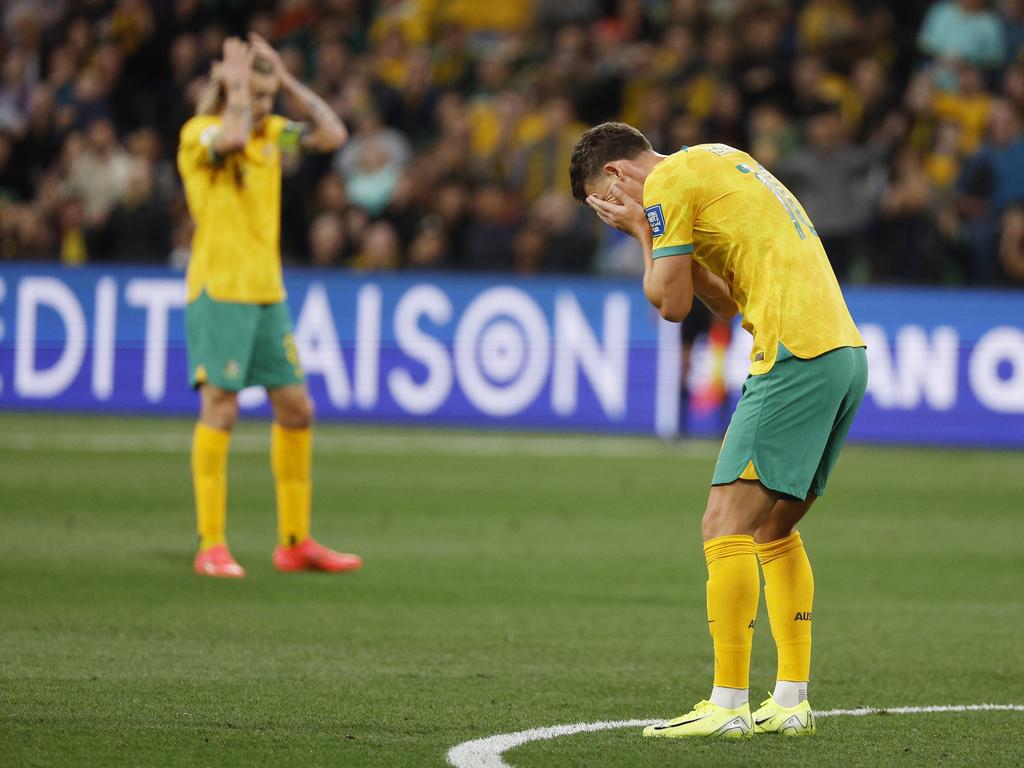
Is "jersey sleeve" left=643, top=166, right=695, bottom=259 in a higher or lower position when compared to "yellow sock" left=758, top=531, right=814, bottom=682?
higher

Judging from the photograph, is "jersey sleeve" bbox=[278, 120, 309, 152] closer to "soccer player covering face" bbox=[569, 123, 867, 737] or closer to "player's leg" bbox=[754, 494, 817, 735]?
"soccer player covering face" bbox=[569, 123, 867, 737]

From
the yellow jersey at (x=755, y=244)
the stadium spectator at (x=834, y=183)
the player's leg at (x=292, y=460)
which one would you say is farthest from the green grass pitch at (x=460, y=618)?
→ the stadium spectator at (x=834, y=183)

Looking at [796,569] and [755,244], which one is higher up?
[755,244]

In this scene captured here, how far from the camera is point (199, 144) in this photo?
9047 mm

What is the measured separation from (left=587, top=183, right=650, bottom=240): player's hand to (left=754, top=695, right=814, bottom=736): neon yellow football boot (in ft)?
5.16

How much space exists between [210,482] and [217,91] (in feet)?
6.67

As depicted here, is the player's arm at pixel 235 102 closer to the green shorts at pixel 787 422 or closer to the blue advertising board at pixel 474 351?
the green shorts at pixel 787 422

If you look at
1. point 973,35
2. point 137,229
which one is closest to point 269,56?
point 137,229

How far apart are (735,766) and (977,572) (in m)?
4.79

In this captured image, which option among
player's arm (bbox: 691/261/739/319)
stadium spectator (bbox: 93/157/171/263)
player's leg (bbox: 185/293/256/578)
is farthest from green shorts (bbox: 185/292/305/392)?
stadium spectator (bbox: 93/157/171/263)

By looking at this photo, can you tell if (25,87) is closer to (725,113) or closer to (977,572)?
(725,113)

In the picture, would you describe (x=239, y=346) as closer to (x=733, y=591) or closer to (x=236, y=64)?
(x=236, y=64)

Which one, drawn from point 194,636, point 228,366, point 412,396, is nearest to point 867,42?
point 412,396

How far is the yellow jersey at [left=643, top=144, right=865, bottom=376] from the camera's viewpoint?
5484mm
